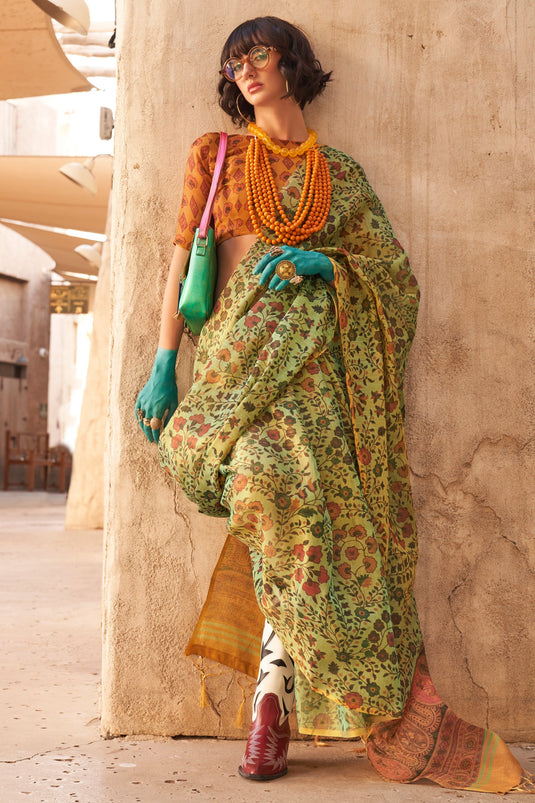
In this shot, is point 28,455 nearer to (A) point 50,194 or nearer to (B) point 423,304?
(A) point 50,194

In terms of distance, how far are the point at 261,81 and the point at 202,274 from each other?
47cm

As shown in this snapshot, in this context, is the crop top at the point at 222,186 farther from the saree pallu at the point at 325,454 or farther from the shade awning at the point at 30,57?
the shade awning at the point at 30,57

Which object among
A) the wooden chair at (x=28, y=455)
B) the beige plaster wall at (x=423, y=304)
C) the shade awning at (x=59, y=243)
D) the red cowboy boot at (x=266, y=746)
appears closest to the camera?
the red cowboy boot at (x=266, y=746)

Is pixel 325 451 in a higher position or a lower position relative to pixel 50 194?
lower

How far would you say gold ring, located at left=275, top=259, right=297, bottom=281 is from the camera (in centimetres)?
180

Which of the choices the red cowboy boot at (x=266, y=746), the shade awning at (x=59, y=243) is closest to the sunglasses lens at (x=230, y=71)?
the red cowboy boot at (x=266, y=746)

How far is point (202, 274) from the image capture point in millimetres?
1930

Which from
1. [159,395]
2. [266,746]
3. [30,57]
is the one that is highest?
[30,57]

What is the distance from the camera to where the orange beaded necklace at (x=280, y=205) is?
6.26 ft

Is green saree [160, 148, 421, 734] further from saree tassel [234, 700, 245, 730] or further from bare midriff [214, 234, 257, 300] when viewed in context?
saree tassel [234, 700, 245, 730]

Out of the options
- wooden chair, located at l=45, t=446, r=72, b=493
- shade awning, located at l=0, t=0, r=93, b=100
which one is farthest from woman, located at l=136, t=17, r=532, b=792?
wooden chair, located at l=45, t=446, r=72, b=493

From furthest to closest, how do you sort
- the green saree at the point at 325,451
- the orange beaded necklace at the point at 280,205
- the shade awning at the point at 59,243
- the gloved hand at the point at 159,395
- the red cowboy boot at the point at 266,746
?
1. the shade awning at the point at 59,243
2. the gloved hand at the point at 159,395
3. the orange beaded necklace at the point at 280,205
4. the red cowboy boot at the point at 266,746
5. the green saree at the point at 325,451

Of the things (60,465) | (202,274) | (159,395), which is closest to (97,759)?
(159,395)

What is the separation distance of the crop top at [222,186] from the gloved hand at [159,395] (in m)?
0.27
